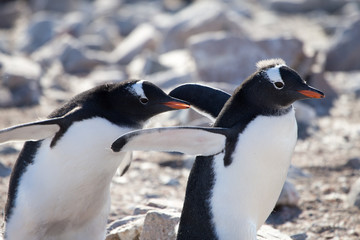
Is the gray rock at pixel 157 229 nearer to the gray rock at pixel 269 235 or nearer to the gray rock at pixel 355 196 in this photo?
the gray rock at pixel 269 235

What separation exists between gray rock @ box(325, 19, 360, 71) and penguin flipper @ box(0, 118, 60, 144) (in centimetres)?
737

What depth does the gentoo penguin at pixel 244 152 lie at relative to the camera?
10.2 feet

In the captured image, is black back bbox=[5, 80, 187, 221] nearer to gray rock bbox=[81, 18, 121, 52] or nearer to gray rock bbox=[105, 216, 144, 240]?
gray rock bbox=[105, 216, 144, 240]

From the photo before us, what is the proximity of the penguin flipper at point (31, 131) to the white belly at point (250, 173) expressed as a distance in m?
0.95

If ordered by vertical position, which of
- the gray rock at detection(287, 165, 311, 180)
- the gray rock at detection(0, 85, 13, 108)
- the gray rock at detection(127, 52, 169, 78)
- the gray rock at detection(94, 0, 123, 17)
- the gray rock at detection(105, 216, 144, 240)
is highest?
the gray rock at detection(105, 216, 144, 240)

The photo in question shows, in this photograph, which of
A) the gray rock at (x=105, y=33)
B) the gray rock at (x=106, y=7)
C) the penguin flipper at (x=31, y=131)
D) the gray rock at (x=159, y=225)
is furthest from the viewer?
the gray rock at (x=106, y=7)

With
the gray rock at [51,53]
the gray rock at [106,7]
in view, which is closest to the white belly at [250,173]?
the gray rock at [51,53]

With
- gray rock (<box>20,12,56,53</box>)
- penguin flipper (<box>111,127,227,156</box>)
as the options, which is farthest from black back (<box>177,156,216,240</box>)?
gray rock (<box>20,12,56,53</box>)

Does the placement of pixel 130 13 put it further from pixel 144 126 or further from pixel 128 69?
pixel 144 126

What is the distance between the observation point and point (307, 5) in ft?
55.3

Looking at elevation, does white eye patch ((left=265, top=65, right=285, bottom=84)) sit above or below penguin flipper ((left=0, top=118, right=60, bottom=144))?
above

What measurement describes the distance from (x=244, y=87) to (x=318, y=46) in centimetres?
885

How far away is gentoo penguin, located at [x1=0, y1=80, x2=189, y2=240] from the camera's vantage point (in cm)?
345

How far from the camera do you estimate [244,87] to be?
10.5 feet
